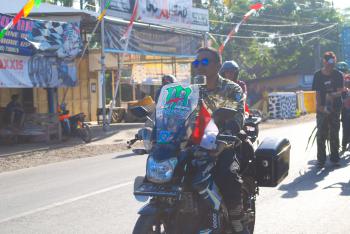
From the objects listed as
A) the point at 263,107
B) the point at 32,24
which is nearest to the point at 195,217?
the point at 32,24

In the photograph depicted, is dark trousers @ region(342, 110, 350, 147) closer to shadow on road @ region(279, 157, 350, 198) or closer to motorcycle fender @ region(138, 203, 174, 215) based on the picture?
shadow on road @ region(279, 157, 350, 198)

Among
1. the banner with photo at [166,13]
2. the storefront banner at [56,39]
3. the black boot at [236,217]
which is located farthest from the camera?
the banner with photo at [166,13]

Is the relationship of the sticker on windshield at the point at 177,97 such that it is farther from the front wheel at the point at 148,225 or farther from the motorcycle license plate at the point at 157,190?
the front wheel at the point at 148,225

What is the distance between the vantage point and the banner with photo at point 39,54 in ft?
53.2

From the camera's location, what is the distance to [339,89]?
990 cm

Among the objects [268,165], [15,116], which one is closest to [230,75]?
[268,165]

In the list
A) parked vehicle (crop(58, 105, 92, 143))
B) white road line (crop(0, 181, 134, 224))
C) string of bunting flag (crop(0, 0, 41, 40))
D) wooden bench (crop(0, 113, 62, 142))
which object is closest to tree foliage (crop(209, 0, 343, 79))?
parked vehicle (crop(58, 105, 92, 143))

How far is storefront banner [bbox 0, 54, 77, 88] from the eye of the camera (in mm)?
16219

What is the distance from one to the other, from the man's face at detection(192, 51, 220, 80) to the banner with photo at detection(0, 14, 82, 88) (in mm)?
11910

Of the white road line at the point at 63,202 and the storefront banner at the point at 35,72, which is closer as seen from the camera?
the white road line at the point at 63,202

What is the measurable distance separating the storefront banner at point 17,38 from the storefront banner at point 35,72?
236mm

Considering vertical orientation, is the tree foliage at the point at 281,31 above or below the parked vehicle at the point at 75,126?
above

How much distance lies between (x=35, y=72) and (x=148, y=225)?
14034 mm

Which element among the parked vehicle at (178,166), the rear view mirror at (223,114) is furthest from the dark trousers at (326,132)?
the rear view mirror at (223,114)
